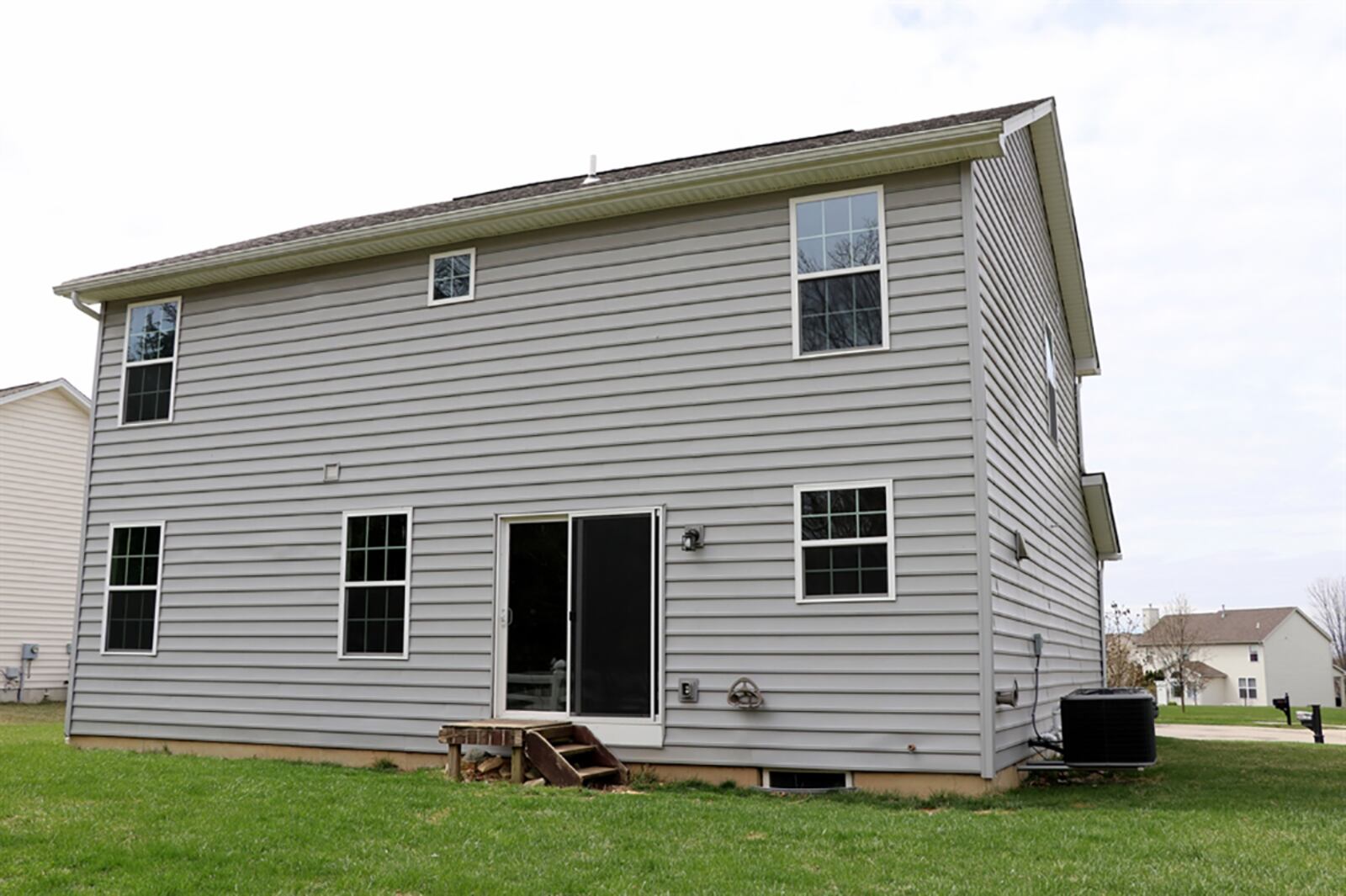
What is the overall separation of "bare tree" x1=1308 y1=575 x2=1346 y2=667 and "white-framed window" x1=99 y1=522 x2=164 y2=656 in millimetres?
70354

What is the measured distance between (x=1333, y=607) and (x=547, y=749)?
235ft

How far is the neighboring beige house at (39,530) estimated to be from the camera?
22.0 metres

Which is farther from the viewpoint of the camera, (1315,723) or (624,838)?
(1315,723)

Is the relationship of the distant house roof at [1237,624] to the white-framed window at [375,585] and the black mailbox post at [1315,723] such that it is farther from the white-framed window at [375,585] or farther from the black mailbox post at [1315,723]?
the white-framed window at [375,585]

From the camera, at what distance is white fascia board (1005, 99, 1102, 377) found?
12.4 metres

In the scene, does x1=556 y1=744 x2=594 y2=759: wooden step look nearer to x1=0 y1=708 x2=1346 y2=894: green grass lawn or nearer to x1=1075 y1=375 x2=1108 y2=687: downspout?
x1=0 y1=708 x2=1346 y2=894: green grass lawn

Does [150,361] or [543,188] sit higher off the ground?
[543,188]

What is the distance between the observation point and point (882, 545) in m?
9.16

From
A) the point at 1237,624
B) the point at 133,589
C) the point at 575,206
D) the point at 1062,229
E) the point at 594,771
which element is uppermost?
the point at 1062,229

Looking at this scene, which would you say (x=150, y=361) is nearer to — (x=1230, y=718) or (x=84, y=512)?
(x=84, y=512)

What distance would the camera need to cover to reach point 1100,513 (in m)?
16.1

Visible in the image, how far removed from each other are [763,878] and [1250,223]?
14804 millimetres

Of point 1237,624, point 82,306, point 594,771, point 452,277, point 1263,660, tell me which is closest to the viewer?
point 594,771

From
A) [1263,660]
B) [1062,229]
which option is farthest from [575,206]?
[1263,660]
